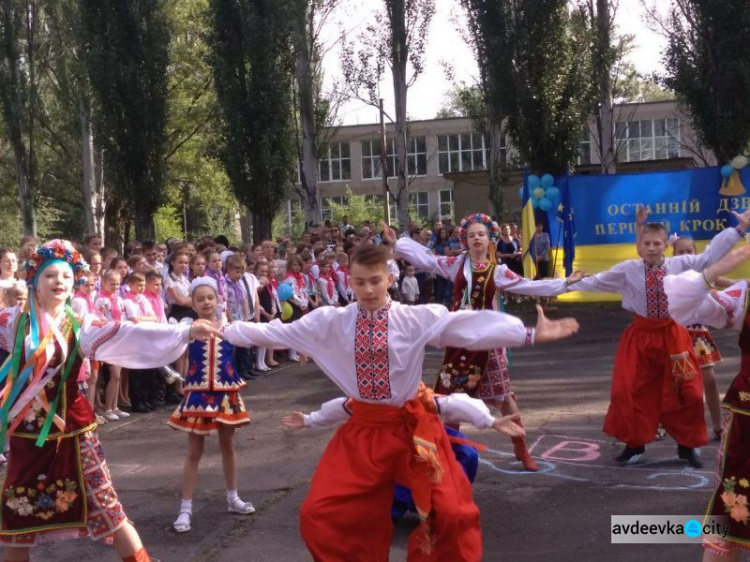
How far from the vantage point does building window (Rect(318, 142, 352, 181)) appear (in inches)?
2355

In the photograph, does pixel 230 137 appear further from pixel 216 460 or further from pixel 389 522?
pixel 389 522

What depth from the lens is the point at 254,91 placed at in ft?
73.4

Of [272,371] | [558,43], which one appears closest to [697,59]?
[558,43]

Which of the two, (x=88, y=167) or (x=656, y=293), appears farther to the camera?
(x=88, y=167)

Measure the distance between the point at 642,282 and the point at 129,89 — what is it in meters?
18.2

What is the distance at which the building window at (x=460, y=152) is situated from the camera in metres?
56.2

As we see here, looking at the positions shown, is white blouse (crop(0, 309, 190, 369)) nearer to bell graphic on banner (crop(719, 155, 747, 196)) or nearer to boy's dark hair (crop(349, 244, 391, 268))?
boy's dark hair (crop(349, 244, 391, 268))

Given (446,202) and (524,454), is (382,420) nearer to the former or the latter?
(524,454)

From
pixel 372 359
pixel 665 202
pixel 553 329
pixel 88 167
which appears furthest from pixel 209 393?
pixel 88 167

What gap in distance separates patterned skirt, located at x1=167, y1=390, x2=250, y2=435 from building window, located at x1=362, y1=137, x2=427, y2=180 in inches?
1860

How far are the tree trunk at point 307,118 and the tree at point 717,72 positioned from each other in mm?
9360

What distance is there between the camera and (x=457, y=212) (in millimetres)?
40156

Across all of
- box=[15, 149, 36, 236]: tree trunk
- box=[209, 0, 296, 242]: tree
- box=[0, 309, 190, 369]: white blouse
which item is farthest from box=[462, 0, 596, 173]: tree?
box=[0, 309, 190, 369]: white blouse

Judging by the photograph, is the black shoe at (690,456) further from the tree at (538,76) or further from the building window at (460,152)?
the building window at (460,152)
